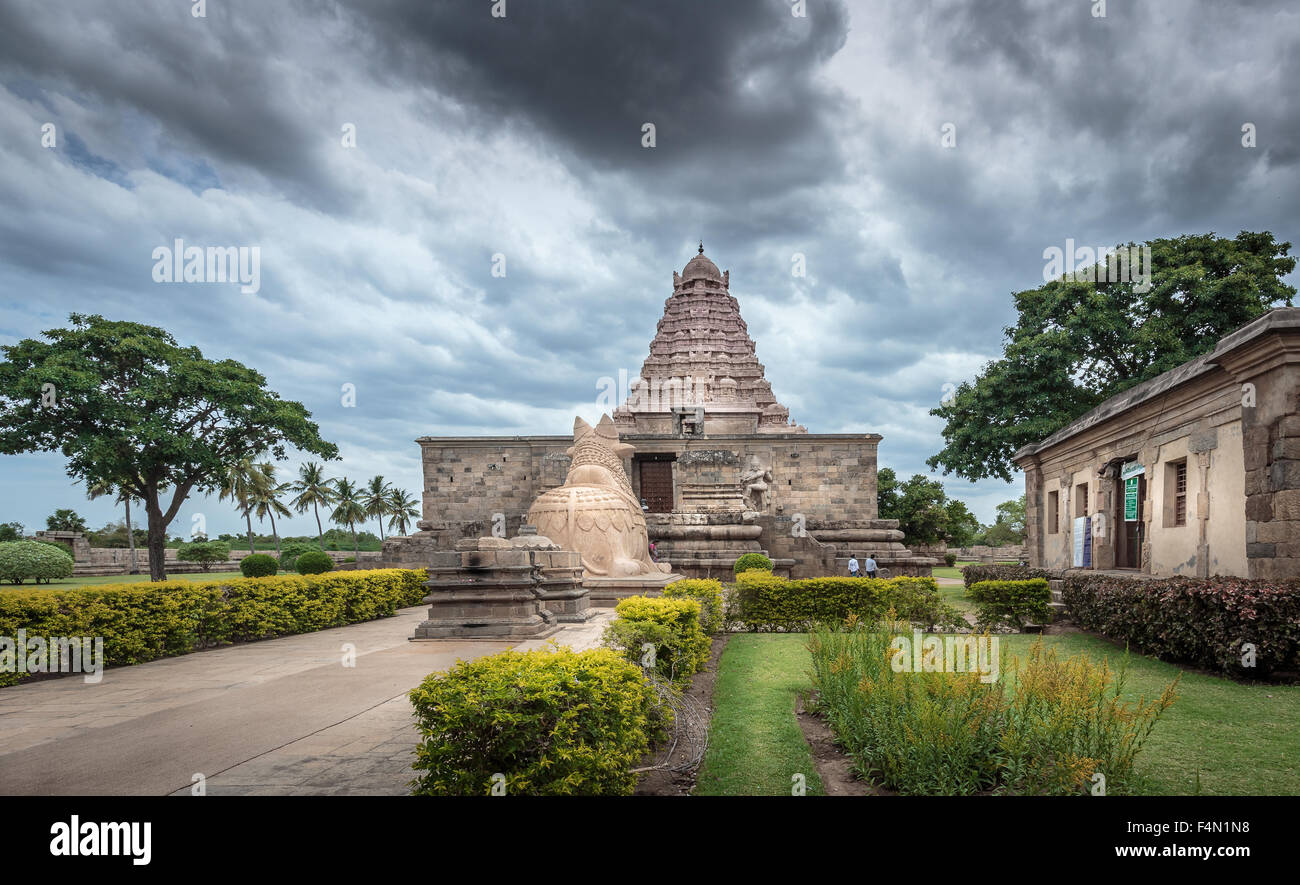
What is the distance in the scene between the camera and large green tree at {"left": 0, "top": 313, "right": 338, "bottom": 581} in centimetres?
2011

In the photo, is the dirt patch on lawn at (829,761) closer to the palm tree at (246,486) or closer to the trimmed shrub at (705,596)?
the trimmed shrub at (705,596)

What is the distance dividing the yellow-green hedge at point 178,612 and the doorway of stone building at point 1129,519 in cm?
1326

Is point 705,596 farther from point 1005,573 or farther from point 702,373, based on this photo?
point 702,373

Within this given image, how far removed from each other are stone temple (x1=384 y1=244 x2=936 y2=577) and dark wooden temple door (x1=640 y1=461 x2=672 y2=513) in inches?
1.8

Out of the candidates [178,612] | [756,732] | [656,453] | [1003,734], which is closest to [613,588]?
[178,612]

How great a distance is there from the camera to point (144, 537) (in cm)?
4425

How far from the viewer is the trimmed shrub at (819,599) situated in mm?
11008

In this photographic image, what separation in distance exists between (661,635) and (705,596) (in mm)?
3827

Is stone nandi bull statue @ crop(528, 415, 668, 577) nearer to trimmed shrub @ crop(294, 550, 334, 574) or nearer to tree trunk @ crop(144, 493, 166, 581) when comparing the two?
trimmed shrub @ crop(294, 550, 334, 574)

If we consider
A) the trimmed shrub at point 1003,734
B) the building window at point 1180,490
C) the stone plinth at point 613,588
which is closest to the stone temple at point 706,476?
the stone plinth at point 613,588
